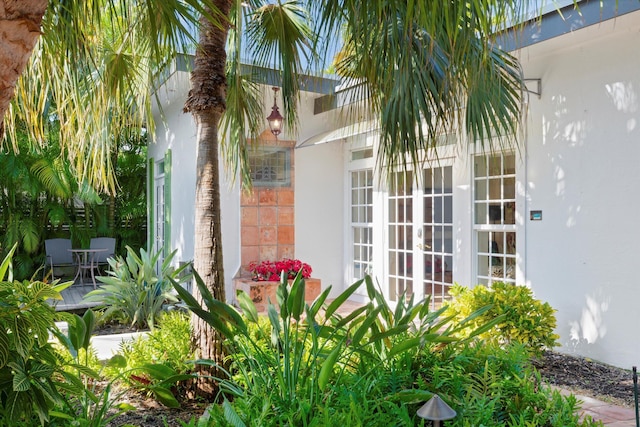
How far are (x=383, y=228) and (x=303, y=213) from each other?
52.5 inches

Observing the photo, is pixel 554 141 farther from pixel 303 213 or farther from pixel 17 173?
pixel 17 173

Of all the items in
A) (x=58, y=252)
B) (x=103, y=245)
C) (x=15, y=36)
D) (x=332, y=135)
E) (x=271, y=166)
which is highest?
(x=332, y=135)

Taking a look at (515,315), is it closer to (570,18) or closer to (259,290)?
(570,18)

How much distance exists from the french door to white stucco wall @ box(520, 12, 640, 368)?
1381 mm

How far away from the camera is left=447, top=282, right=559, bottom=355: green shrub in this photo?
484 centimetres

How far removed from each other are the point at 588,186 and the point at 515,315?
1459 millimetres

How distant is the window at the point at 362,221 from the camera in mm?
8883

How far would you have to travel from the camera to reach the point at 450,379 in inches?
88.7

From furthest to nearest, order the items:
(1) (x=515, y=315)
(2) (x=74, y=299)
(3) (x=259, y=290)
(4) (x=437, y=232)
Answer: (2) (x=74, y=299) < (3) (x=259, y=290) < (4) (x=437, y=232) < (1) (x=515, y=315)

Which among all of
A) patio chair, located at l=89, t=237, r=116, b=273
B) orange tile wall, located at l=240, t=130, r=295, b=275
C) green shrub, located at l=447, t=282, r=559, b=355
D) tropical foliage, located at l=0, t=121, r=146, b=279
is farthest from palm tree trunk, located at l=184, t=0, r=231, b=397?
patio chair, located at l=89, t=237, r=116, b=273

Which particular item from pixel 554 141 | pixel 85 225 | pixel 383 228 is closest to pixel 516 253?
pixel 554 141

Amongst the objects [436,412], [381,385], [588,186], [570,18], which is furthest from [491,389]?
[570,18]

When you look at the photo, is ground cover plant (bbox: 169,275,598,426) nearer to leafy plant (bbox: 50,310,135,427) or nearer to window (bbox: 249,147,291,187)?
leafy plant (bbox: 50,310,135,427)

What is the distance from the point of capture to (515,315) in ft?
16.1
